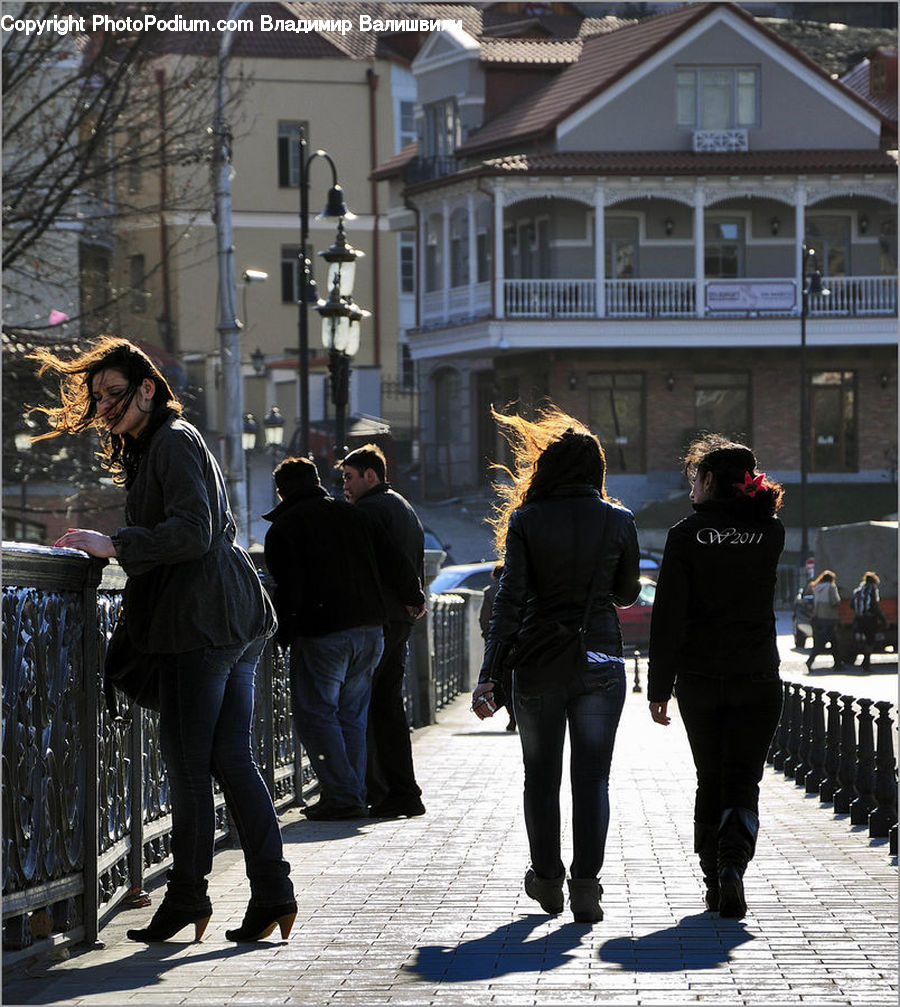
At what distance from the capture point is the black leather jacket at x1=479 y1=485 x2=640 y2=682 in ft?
24.0

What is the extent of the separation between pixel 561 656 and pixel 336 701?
3.45 metres

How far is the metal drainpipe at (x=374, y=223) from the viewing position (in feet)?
211

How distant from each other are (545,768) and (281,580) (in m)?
3.18

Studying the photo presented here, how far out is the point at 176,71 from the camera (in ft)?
73.4

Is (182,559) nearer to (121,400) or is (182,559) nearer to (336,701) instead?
(121,400)

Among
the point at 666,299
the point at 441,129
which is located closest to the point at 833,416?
the point at 666,299

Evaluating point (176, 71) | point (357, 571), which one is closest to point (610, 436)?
point (176, 71)

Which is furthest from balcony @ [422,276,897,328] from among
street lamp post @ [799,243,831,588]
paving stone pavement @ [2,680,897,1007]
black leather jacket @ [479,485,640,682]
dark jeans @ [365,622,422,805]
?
black leather jacket @ [479,485,640,682]

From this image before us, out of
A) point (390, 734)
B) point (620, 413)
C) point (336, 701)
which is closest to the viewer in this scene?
point (336, 701)

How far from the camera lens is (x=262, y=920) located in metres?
6.59

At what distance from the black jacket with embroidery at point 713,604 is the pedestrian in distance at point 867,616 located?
24.7m

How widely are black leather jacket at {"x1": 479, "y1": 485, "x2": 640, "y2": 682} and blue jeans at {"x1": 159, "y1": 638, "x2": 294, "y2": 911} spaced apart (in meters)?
1.07

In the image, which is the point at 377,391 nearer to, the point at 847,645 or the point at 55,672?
the point at 847,645

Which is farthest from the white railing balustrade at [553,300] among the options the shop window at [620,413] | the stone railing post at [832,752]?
the stone railing post at [832,752]
